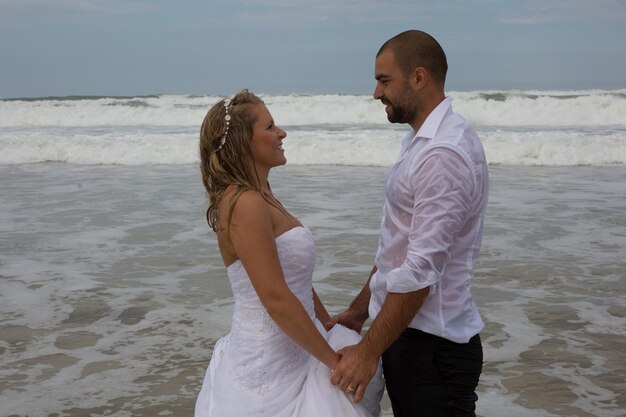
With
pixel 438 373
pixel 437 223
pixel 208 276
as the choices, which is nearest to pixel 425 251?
pixel 437 223

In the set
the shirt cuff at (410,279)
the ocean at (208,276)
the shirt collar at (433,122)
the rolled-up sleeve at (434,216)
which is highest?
the shirt collar at (433,122)

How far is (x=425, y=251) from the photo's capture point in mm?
2535

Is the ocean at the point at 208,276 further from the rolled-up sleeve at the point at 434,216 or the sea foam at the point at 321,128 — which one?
the rolled-up sleeve at the point at 434,216

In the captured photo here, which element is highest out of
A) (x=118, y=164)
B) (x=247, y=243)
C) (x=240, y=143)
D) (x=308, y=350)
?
(x=240, y=143)

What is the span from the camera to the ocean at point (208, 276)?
484cm

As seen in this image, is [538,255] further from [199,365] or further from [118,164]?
[118,164]

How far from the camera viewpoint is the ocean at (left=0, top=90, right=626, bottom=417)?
4.84 m

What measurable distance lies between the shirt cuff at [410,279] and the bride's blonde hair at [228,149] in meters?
0.54

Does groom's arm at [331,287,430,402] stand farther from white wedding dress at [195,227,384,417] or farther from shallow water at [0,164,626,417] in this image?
shallow water at [0,164,626,417]

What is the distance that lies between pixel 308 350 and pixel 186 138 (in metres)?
19.1

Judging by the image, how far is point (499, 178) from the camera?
48.2ft

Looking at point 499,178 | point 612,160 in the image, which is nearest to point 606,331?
point 499,178

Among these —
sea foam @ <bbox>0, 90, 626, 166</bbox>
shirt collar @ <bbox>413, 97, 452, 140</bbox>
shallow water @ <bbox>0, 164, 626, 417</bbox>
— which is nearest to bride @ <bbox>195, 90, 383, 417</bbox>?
shirt collar @ <bbox>413, 97, 452, 140</bbox>

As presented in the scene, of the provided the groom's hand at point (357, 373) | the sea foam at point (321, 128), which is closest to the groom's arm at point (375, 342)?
the groom's hand at point (357, 373)
